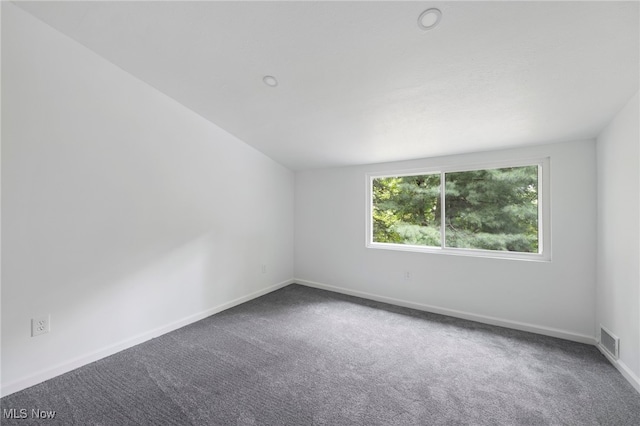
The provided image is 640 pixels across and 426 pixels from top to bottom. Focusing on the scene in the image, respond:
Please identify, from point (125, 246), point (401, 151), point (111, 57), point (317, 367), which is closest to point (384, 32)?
point (401, 151)

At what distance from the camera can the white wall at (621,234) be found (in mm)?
1787

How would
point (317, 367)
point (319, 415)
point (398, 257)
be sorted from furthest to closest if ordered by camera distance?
point (398, 257), point (317, 367), point (319, 415)

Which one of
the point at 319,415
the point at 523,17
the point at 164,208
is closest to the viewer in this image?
the point at 523,17

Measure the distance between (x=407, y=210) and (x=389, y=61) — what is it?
7.18 feet

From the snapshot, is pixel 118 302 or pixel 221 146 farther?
pixel 221 146

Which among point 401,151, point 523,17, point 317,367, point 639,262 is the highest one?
point 523,17

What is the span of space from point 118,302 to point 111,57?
2.14m

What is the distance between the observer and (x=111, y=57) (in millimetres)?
2127

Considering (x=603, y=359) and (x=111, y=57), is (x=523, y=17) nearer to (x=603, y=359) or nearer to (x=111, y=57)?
(x=603, y=359)

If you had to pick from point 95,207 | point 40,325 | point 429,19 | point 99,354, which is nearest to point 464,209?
point 429,19

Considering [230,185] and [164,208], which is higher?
[230,185]

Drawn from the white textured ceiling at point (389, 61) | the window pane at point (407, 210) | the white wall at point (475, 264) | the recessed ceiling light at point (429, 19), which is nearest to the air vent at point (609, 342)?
the white wall at point (475, 264)

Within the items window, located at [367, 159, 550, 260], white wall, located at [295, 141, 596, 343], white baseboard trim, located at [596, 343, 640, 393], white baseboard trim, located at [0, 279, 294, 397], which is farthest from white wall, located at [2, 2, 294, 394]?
white baseboard trim, located at [596, 343, 640, 393]

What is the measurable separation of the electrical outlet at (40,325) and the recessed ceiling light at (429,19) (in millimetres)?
3243
